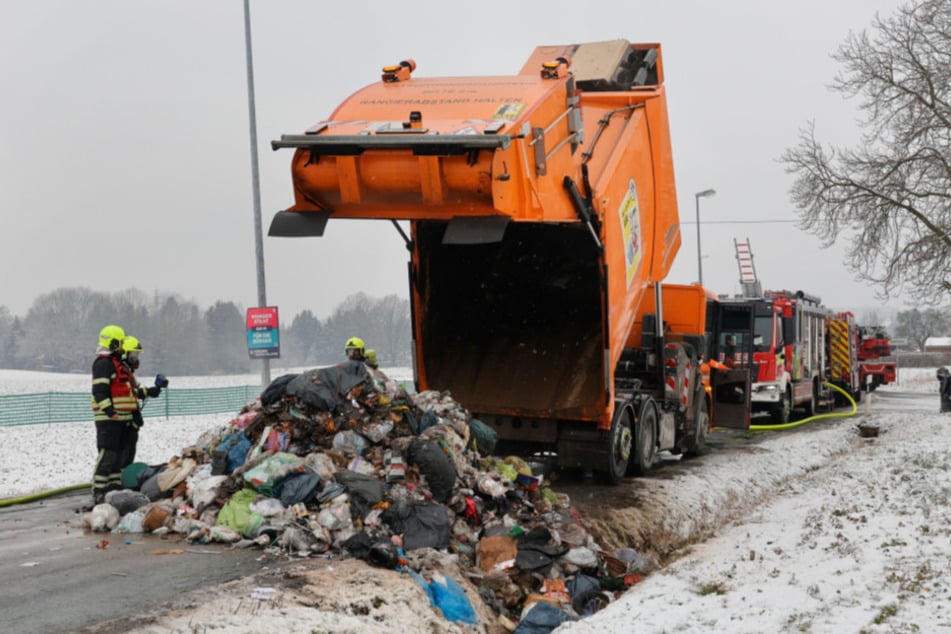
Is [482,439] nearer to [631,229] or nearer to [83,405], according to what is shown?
[631,229]

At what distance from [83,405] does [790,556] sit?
68.6ft

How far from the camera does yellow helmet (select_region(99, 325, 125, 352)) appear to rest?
27.1 feet

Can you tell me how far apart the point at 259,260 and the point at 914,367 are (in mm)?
51086

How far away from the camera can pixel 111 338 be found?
8.34 m

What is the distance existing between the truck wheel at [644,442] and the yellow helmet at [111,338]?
5393 millimetres

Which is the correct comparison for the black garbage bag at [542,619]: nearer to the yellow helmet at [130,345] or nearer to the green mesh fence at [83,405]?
the yellow helmet at [130,345]

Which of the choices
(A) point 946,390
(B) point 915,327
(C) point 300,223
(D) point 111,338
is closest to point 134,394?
(D) point 111,338

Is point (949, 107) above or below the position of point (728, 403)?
above

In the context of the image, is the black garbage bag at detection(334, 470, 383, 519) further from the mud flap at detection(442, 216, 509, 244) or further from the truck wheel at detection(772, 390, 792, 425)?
the truck wheel at detection(772, 390, 792, 425)

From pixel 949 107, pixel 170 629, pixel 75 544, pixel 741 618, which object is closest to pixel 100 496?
pixel 75 544

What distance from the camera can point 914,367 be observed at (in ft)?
187

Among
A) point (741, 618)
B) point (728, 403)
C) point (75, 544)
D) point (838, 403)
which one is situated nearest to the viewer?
point (741, 618)

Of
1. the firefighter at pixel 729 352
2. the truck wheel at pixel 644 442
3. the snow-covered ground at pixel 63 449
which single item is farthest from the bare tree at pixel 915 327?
the truck wheel at pixel 644 442

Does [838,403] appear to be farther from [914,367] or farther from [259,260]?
[914,367]
